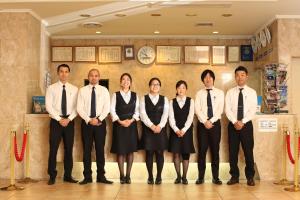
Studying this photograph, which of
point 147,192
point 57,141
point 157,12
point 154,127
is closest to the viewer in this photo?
point 147,192

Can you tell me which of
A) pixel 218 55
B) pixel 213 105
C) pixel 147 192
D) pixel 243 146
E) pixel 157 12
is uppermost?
pixel 157 12

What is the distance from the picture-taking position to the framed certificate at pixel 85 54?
33.6 ft

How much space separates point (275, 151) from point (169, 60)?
434 cm

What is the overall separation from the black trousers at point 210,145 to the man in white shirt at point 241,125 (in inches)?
8.5

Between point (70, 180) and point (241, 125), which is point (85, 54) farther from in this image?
point (241, 125)

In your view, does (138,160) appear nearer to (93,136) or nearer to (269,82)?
(93,136)

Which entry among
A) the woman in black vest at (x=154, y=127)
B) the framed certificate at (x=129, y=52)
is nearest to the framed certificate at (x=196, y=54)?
the framed certificate at (x=129, y=52)

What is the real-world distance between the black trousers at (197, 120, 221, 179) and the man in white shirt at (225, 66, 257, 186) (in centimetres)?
21

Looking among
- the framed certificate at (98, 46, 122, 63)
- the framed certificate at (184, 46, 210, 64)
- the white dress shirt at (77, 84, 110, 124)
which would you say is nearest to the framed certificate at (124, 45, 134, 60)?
the framed certificate at (98, 46, 122, 63)

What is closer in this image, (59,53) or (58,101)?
(58,101)

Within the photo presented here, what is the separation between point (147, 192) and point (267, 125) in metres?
2.30

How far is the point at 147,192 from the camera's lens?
5.64 metres

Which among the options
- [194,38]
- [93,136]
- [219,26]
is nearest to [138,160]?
[93,136]

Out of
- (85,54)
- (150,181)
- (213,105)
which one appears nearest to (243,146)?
(213,105)
